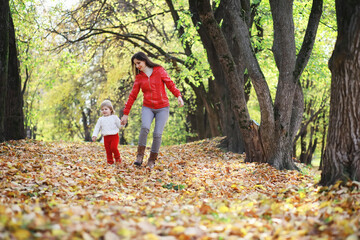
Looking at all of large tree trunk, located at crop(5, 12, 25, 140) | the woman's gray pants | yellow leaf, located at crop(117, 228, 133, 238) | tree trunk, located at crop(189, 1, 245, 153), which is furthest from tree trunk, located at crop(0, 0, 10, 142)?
yellow leaf, located at crop(117, 228, 133, 238)

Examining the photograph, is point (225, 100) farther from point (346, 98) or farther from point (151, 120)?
point (346, 98)

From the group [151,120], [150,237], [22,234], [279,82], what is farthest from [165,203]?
[279,82]

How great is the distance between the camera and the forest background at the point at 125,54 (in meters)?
11.8

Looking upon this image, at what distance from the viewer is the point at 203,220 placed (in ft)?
10.3

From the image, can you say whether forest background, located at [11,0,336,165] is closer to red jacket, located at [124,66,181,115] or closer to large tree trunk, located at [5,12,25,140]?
large tree trunk, located at [5,12,25,140]

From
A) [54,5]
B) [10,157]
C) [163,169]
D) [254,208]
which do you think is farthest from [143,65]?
[54,5]

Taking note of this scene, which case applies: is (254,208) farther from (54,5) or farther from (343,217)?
(54,5)

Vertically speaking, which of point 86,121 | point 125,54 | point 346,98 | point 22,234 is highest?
point 125,54

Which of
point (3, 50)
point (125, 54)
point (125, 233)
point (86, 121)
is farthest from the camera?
point (86, 121)

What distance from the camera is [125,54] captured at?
1777 cm

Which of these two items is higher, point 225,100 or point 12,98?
point 225,100

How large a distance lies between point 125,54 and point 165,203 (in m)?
14.5

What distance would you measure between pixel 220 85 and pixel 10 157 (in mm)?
6664

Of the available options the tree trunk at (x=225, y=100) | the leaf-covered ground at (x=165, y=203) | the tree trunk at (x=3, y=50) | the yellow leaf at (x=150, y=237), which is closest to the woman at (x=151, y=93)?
the leaf-covered ground at (x=165, y=203)
